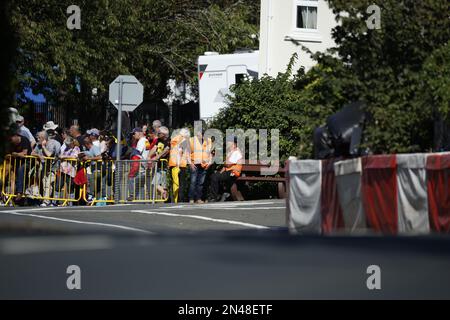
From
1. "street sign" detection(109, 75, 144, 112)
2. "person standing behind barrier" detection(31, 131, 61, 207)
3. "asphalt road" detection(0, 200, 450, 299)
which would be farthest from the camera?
"street sign" detection(109, 75, 144, 112)

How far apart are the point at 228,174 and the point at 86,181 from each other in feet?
9.73

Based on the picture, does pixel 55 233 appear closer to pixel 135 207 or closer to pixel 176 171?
pixel 135 207

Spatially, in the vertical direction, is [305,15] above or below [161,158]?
above

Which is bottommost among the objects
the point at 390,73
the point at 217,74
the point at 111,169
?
the point at 111,169

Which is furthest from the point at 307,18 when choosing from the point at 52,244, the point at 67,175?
the point at 52,244

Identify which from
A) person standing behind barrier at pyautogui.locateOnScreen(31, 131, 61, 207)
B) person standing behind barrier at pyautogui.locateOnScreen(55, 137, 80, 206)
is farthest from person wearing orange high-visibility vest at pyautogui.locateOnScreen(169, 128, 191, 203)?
person standing behind barrier at pyautogui.locateOnScreen(31, 131, 61, 207)

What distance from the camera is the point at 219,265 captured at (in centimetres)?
428

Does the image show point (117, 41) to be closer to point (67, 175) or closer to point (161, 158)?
point (161, 158)

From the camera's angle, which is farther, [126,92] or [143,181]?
[126,92]

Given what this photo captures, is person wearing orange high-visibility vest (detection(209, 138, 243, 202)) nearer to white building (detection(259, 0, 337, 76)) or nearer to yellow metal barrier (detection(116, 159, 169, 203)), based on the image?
yellow metal barrier (detection(116, 159, 169, 203))

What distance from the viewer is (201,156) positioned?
24.8 meters

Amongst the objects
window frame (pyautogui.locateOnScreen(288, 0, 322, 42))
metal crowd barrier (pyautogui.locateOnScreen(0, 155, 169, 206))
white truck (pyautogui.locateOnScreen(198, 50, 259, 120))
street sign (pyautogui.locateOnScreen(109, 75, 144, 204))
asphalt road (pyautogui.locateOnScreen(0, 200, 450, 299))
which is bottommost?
asphalt road (pyautogui.locateOnScreen(0, 200, 450, 299))

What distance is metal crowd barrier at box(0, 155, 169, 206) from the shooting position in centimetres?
2389

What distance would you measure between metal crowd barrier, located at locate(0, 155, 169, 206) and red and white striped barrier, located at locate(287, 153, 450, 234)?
32.2 ft
